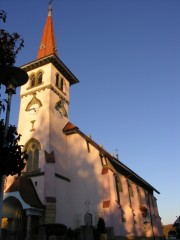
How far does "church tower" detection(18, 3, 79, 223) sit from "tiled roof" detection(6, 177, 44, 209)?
46 centimetres

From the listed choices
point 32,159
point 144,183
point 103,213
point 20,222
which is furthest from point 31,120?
point 144,183

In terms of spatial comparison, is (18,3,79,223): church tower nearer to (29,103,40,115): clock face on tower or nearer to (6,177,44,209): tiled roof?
(29,103,40,115): clock face on tower

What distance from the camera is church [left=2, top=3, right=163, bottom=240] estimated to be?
20.8 m

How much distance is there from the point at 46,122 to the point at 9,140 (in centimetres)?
1624

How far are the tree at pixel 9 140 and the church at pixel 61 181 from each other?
297 inches

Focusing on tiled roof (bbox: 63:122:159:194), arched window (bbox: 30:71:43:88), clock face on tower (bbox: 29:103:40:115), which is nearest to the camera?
tiled roof (bbox: 63:122:159:194)

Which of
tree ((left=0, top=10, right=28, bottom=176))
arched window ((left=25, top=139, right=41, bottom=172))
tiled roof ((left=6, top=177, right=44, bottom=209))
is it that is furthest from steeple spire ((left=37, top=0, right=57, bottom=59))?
tree ((left=0, top=10, right=28, bottom=176))

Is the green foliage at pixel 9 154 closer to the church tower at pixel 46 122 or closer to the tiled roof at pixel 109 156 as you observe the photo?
the church tower at pixel 46 122

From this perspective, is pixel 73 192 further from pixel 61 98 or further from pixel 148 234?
pixel 148 234

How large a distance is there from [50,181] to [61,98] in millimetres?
10630

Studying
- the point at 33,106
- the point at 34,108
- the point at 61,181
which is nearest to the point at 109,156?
the point at 61,181

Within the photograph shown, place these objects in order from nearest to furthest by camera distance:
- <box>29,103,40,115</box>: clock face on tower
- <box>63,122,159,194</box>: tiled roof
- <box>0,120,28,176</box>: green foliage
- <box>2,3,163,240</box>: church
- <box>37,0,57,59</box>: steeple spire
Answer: <box>0,120,28,176</box>: green foliage < <box>2,3,163,240</box>: church < <box>63,122,159,194</box>: tiled roof < <box>29,103,40,115</box>: clock face on tower < <box>37,0,57,59</box>: steeple spire

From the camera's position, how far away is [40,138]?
25.6 meters

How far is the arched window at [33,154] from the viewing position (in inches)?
949
